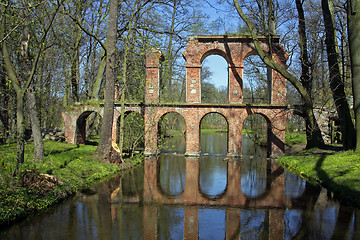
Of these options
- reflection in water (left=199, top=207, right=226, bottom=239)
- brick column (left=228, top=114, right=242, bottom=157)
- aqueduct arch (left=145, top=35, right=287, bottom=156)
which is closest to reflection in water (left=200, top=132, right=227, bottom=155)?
brick column (left=228, top=114, right=242, bottom=157)

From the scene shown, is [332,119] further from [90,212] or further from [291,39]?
[90,212]

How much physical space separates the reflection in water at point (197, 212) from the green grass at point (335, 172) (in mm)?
493

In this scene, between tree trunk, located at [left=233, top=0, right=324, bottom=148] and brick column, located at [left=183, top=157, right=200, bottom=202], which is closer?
brick column, located at [left=183, top=157, right=200, bottom=202]

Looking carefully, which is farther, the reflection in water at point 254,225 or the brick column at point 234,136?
the brick column at point 234,136

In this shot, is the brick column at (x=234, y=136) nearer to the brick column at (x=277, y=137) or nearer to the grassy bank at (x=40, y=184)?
the brick column at (x=277, y=137)

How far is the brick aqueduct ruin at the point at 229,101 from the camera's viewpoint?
21.1 metres

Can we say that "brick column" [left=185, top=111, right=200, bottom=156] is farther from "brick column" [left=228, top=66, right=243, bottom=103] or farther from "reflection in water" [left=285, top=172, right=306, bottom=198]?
"reflection in water" [left=285, top=172, right=306, bottom=198]

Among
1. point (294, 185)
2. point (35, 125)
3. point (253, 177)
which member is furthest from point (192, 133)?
point (35, 125)

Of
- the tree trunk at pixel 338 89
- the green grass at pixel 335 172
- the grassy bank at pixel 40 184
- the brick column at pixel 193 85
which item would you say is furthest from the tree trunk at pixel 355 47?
the grassy bank at pixel 40 184

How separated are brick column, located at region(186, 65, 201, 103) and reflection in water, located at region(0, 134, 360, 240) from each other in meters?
8.90

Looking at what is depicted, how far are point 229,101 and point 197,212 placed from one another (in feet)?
45.7

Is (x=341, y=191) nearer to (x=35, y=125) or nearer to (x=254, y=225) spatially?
(x=254, y=225)

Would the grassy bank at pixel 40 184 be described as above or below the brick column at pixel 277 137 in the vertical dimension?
below

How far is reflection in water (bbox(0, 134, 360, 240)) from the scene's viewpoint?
6688 mm
